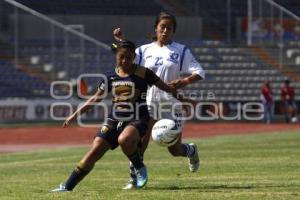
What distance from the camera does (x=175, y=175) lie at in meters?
13.4

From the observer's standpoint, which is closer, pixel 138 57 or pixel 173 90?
pixel 173 90

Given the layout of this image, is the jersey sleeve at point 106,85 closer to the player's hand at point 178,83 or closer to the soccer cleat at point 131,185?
the player's hand at point 178,83

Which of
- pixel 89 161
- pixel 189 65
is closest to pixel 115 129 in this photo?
pixel 89 161

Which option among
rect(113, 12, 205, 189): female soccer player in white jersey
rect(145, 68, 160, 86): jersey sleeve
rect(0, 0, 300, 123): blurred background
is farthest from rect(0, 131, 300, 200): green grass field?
rect(0, 0, 300, 123): blurred background

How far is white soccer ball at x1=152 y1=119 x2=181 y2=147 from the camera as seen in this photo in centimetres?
1121

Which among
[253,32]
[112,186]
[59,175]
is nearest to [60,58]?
[253,32]

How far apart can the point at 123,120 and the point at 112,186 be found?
114 centimetres

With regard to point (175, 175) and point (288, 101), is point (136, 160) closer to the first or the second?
point (175, 175)

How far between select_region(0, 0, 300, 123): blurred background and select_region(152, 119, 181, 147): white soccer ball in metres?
24.8

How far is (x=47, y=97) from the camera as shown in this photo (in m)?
37.8

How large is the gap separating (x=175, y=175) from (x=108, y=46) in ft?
86.6

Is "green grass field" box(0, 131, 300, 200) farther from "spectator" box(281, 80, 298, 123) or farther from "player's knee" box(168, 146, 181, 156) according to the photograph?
"spectator" box(281, 80, 298, 123)

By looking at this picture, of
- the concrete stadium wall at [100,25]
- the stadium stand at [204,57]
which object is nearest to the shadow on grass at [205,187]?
the stadium stand at [204,57]

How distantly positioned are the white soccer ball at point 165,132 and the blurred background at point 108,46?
81.5ft
